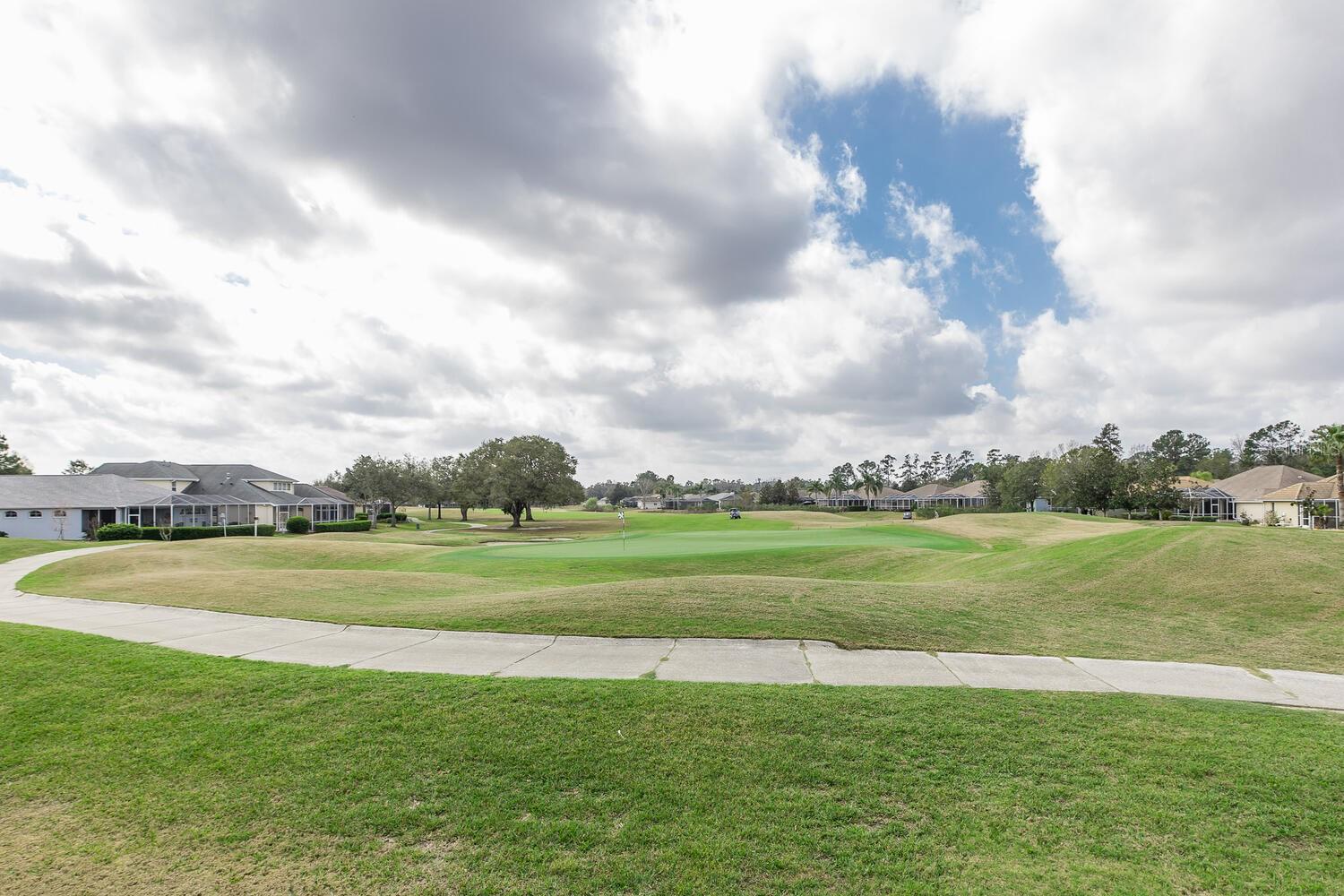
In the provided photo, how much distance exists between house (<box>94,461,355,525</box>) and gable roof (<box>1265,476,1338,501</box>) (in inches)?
3473

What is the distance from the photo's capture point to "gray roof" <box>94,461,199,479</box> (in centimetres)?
6309

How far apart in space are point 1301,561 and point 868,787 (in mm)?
15223

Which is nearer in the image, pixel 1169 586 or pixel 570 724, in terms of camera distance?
pixel 570 724

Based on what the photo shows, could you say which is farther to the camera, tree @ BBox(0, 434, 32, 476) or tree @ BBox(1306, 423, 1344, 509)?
tree @ BBox(0, 434, 32, 476)

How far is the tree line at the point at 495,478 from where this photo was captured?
7031 cm

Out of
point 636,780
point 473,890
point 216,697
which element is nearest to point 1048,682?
point 636,780

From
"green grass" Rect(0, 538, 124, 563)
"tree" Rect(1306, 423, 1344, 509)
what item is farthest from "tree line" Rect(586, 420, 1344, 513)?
"green grass" Rect(0, 538, 124, 563)

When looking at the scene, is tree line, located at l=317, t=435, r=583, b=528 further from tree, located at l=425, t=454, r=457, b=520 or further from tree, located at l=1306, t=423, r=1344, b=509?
tree, located at l=1306, t=423, r=1344, b=509

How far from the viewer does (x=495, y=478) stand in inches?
2766

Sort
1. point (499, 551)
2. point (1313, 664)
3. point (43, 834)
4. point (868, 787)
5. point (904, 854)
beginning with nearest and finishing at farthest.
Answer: point (904, 854)
point (43, 834)
point (868, 787)
point (1313, 664)
point (499, 551)

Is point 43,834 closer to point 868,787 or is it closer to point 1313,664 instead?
point 868,787

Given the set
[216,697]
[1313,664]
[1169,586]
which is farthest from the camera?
[1169,586]

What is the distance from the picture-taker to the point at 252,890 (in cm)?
396

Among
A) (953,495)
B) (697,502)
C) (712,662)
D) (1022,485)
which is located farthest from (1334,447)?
(697,502)
